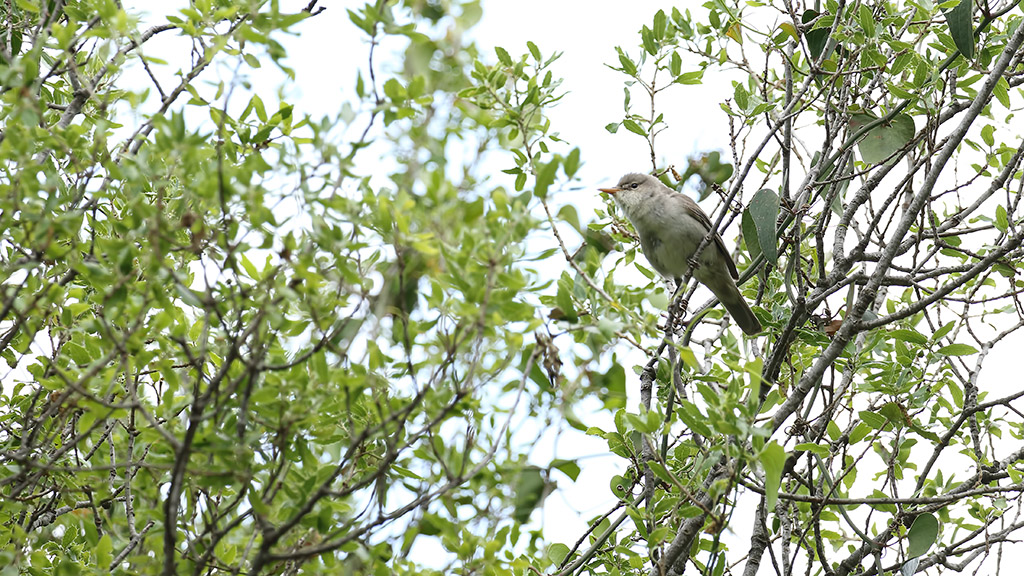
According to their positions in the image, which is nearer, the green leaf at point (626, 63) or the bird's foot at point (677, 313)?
the bird's foot at point (677, 313)

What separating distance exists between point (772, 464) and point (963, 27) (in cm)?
225

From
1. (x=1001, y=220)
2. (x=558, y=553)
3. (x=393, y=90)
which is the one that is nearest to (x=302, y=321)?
(x=393, y=90)

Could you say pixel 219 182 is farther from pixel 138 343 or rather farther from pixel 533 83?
pixel 533 83

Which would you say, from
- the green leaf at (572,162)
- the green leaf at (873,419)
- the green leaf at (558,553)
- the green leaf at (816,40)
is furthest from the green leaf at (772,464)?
the green leaf at (816,40)

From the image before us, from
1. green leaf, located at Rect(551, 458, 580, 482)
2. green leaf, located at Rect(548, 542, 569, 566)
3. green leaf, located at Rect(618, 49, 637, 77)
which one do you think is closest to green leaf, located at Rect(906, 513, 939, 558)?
green leaf, located at Rect(548, 542, 569, 566)

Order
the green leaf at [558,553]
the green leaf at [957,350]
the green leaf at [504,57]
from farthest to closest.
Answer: the green leaf at [957,350] < the green leaf at [558,553] < the green leaf at [504,57]

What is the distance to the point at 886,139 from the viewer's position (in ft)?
14.8

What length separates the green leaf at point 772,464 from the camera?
2951 mm

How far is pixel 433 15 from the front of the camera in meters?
2.73

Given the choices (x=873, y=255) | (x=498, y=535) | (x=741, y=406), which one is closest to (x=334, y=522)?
(x=498, y=535)

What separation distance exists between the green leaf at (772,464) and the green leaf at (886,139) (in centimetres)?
198

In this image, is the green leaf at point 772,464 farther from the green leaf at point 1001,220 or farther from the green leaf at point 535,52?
the green leaf at point 1001,220

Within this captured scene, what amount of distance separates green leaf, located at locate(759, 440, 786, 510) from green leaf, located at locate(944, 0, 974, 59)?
2.16 meters

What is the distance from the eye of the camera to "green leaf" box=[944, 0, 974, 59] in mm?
4105
